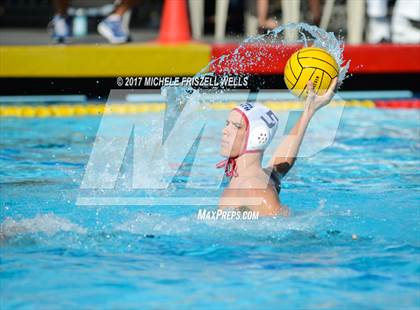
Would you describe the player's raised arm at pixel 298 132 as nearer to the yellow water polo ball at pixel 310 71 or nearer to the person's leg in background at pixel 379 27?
the yellow water polo ball at pixel 310 71

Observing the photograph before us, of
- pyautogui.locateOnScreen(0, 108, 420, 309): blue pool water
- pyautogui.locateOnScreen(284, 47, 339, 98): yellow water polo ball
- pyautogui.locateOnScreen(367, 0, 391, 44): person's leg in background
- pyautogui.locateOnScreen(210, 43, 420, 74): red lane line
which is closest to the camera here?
pyautogui.locateOnScreen(0, 108, 420, 309): blue pool water

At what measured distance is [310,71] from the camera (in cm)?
391

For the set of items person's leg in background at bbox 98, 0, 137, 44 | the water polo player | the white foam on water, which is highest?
the water polo player

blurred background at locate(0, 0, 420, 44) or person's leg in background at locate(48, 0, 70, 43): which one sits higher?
person's leg in background at locate(48, 0, 70, 43)

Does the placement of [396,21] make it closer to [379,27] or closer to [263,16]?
[379,27]

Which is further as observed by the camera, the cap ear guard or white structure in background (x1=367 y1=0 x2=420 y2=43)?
white structure in background (x1=367 y1=0 x2=420 y2=43)

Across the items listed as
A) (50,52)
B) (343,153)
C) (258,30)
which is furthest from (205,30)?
(343,153)

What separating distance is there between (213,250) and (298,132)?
0.58 meters

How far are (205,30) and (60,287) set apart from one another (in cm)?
778

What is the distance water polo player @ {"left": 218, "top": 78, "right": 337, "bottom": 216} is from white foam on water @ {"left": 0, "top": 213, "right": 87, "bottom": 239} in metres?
0.63

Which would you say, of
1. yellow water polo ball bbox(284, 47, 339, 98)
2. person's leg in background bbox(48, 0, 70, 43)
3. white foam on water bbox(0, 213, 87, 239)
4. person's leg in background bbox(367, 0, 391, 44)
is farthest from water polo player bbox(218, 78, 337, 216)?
person's leg in background bbox(367, 0, 391, 44)

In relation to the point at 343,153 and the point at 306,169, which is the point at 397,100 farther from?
the point at 306,169

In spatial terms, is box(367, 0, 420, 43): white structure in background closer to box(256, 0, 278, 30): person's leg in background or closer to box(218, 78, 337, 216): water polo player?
box(256, 0, 278, 30): person's leg in background

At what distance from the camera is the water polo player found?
145 inches
